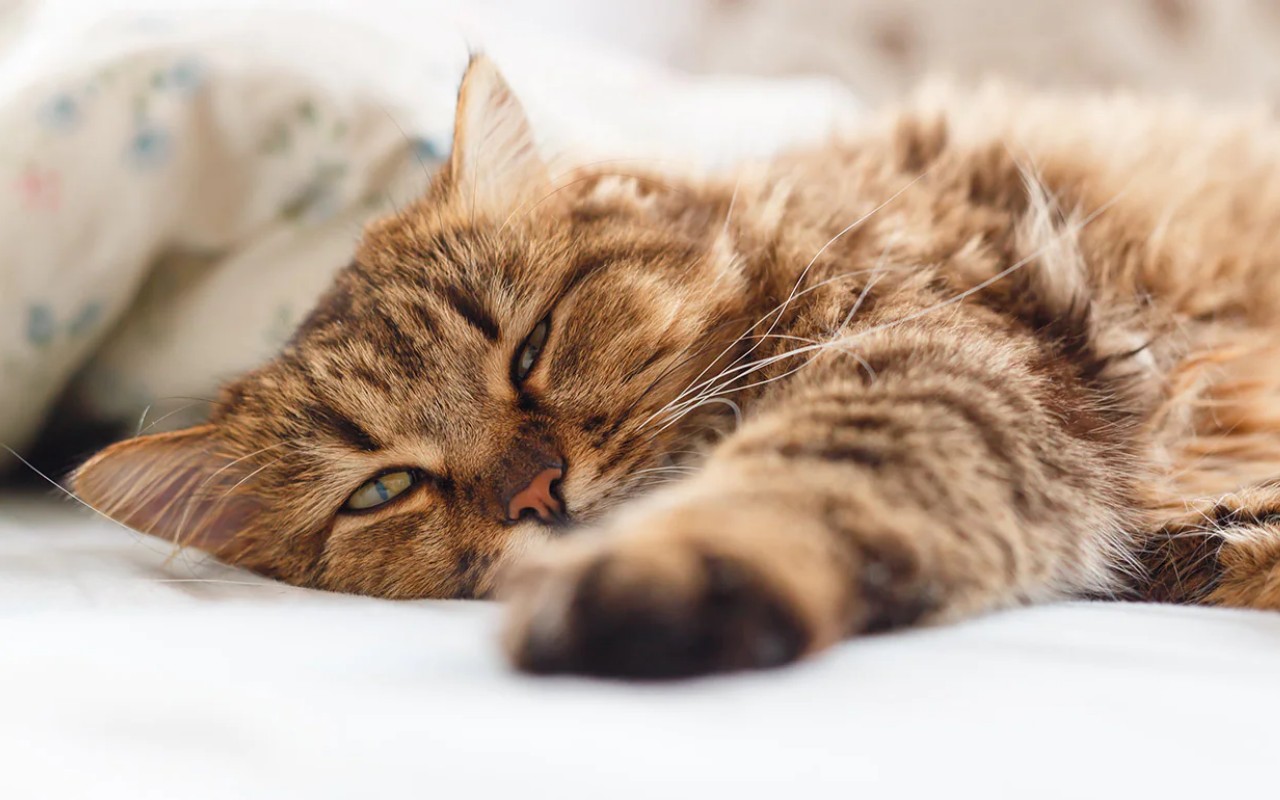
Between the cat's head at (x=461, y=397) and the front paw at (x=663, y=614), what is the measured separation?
1.29 ft

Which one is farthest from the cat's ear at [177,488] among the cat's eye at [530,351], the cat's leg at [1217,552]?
the cat's leg at [1217,552]

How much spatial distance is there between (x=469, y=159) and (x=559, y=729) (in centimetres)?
93

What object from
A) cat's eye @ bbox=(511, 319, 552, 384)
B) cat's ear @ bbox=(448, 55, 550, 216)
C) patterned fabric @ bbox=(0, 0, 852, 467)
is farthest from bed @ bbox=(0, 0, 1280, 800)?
cat's ear @ bbox=(448, 55, 550, 216)

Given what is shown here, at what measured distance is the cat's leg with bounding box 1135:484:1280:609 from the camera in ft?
3.19

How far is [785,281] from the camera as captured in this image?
1.15m

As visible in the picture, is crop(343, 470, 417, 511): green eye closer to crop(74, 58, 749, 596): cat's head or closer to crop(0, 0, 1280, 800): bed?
crop(74, 58, 749, 596): cat's head

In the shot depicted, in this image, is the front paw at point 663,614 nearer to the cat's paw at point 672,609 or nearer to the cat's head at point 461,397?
the cat's paw at point 672,609

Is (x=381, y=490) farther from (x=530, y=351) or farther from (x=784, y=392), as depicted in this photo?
(x=784, y=392)

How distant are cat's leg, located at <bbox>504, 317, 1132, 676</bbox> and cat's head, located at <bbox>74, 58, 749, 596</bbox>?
18 cm

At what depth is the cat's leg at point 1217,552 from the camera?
3.19 ft

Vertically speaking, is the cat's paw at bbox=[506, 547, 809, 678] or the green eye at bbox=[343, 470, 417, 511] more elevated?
the cat's paw at bbox=[506, 547, 809, 678]

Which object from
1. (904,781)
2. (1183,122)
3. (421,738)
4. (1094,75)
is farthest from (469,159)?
(1094,75)

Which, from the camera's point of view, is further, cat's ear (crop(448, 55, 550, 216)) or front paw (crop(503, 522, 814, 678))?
cat's ear (crop(448, 55, 550, 216))

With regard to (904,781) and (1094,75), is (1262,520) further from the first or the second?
(1094,75)
